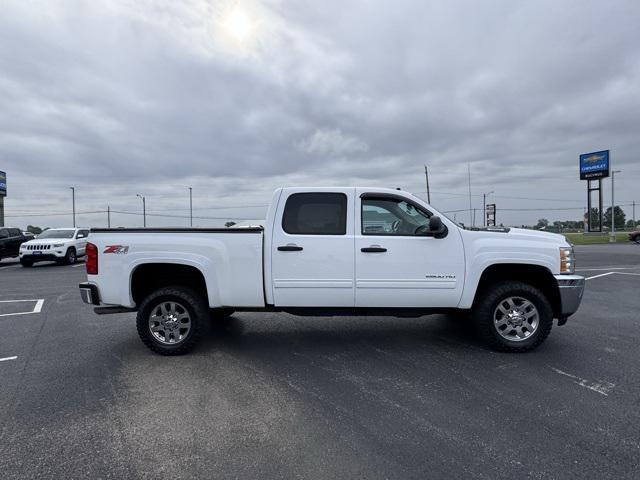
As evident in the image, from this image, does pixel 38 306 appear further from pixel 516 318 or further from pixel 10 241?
pixel 10 241

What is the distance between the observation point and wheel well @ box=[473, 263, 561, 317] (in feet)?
16.6

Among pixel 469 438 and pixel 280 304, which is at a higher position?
pixel 280 304

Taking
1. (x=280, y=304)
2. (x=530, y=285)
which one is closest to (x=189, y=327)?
(x=280, y=304)

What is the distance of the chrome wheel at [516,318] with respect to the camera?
5004mm

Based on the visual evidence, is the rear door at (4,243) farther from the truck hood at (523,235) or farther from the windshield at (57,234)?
the truck hood at (523,235)

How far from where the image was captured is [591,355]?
4.96 metres

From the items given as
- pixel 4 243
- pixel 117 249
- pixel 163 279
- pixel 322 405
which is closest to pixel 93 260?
pixel 117 249

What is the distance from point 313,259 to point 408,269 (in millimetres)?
1110

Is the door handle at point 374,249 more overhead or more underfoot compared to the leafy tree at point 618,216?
more underfoot

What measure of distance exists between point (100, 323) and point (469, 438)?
597cm

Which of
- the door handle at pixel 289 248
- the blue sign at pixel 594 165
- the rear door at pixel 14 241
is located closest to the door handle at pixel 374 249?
the door handle at pixel 289 248

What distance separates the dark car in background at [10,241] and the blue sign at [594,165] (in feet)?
183

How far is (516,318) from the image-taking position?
16.5 feet

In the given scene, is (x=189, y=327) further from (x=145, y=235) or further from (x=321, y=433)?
(x=321, y=433)
